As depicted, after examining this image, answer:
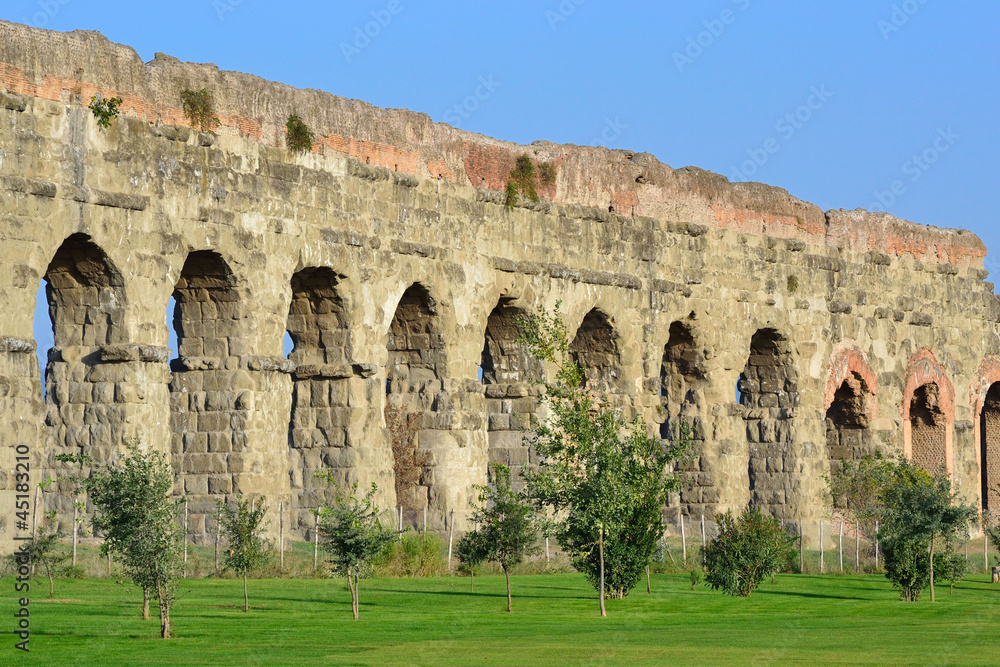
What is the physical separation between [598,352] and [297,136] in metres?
7.75

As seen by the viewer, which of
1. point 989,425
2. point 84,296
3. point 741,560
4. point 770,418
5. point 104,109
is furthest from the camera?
point 989,425

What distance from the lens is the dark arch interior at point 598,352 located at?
29.7 m

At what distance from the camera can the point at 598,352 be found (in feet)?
98.3

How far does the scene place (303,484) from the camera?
989 inches

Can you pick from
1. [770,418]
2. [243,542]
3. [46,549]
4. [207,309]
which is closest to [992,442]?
[770,418]

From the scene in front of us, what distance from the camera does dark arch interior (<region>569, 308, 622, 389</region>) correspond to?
29.7 metres

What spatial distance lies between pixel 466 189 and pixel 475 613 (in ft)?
30.8

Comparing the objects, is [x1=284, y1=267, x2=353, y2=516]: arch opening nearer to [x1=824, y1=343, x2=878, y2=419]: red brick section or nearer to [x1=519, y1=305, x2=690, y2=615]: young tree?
[x1=519, y1=305, x2=690, y2=615]: young tree

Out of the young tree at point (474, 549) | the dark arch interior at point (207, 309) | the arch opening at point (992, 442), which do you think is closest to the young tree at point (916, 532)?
the young tree at point (474, 549)

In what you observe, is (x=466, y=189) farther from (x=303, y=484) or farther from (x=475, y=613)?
(x=475, y=613)

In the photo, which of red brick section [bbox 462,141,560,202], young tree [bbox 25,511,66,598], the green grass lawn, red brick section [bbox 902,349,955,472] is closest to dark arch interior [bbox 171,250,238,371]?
the green grass lawn

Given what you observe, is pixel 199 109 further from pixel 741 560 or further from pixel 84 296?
pixel 741 560

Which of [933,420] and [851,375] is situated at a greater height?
[851,375]

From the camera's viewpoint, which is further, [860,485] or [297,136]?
[860,485]
